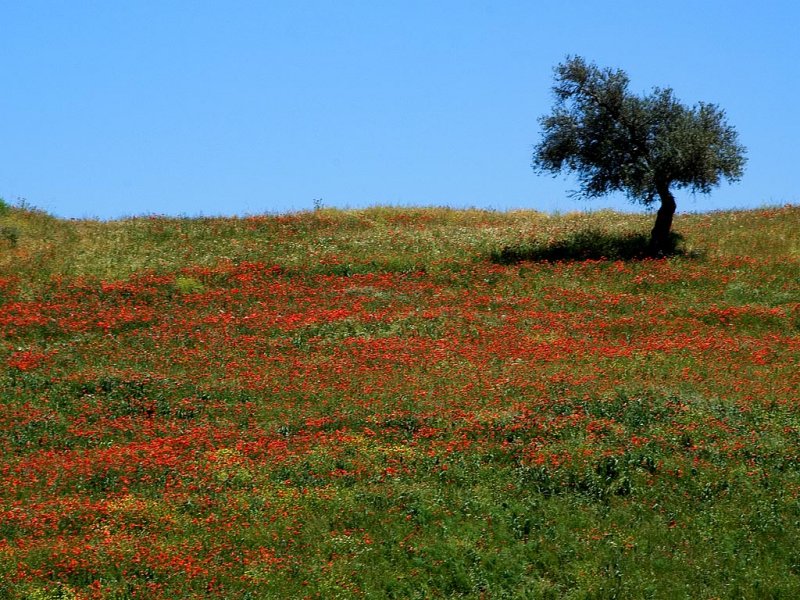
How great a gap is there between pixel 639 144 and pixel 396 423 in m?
27.9

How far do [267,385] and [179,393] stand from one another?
96.9 inches

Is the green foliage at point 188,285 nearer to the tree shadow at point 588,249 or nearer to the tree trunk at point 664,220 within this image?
the tree shadow at point 588,249

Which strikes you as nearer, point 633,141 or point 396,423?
point 396,423

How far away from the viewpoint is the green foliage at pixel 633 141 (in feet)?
152

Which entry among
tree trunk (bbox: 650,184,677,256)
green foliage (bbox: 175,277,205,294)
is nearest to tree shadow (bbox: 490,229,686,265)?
tree trunk (bbox: 650,184,677,256)

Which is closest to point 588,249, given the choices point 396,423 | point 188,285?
point 188,285

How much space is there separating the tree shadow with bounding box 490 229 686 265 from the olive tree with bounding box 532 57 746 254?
2.40 feet

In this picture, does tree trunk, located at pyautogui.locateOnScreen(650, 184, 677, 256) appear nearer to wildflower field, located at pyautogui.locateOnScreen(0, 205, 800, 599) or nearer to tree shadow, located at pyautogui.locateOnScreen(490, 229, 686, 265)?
tree shadow, located at pyautogui.locateOnScreen(490, 229, 686, 265)

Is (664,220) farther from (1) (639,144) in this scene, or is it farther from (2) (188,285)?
(2) (188,285)

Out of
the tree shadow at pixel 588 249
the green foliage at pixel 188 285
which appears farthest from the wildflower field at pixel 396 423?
the tree shadow at pixel 588 249

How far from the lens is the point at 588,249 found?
4675cm

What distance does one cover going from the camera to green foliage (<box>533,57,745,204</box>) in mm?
46250

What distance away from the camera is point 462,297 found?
3875 cm

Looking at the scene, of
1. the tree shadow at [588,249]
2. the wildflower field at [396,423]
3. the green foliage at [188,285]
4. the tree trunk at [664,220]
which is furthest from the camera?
the tree trunk at [664,220]
